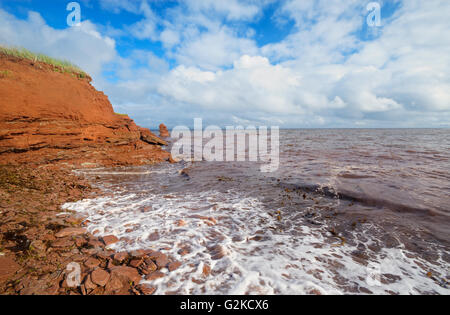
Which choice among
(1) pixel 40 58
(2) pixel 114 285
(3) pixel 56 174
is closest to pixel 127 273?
(2) pixel 114 285

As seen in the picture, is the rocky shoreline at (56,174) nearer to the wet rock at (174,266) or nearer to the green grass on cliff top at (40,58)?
the wet rock at (174,266)

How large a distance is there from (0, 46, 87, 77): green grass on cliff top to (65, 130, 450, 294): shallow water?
9.11m

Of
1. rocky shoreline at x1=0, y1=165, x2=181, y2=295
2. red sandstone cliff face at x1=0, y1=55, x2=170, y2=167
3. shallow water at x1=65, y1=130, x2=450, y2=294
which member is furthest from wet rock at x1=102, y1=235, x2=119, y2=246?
red sandstone cliff face at x1=0, y1=55, x2=170, y2=167

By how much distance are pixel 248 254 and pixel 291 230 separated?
1583 mm

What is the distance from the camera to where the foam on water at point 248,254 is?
2.78m

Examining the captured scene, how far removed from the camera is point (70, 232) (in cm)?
385

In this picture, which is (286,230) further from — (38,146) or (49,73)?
(49,73)

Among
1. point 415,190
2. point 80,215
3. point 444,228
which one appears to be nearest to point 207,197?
point 80,215

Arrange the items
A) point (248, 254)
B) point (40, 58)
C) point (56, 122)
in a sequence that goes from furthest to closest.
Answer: point (40, 58) < point (56, 122) < point (248, 254)

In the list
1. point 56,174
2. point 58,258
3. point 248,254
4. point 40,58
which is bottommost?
point 248,254

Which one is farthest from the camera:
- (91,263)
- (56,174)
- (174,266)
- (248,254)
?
(56,174)

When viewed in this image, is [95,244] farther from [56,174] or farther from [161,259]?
[56,174]

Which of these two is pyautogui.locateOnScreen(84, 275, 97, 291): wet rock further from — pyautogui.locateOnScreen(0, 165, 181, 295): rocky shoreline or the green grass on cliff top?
the green grass on cliff top

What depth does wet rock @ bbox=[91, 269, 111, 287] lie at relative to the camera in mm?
2574
